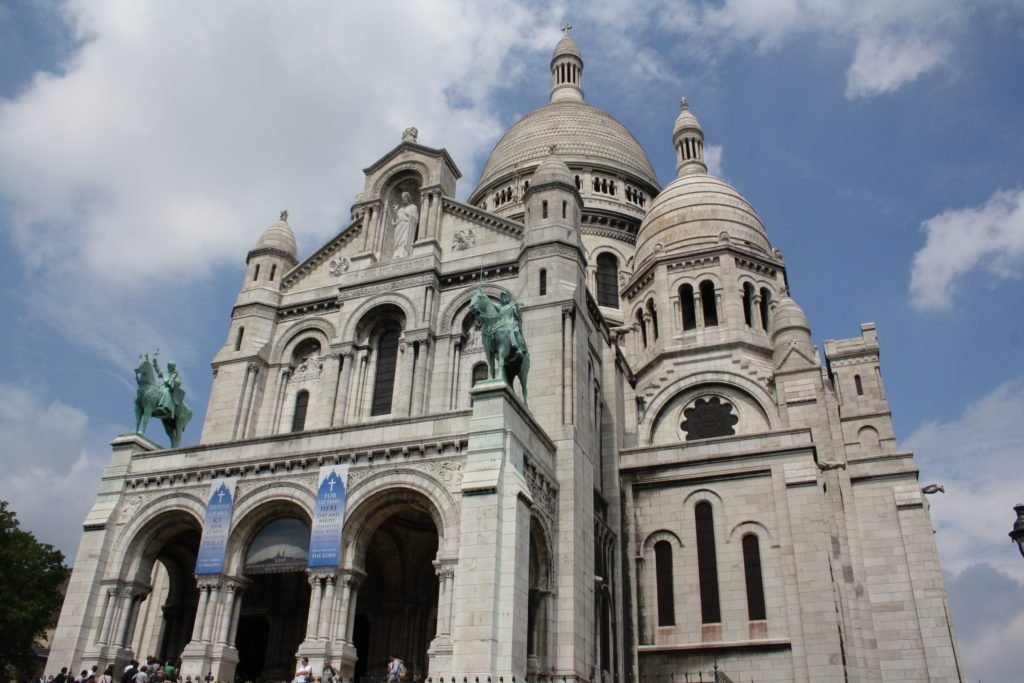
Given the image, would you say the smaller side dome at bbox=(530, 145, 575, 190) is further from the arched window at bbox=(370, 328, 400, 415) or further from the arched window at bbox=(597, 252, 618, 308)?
the arched window at bbox=(597, 252, 618, 308)

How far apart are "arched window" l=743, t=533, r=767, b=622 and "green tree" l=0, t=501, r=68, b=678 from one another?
2606cm

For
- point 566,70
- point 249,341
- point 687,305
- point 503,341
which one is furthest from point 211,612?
point 566,70

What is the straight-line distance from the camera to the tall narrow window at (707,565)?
29.2m

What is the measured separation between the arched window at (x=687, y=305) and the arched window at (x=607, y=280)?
6548mm

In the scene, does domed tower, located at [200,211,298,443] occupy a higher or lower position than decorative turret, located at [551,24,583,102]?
lower

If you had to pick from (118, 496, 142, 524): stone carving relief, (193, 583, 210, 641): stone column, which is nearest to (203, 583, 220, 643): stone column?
(193, 583, 210, 641): stone column

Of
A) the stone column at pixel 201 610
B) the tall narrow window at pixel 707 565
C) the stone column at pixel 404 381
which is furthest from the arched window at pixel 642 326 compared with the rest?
the stone column at pixel 201 610

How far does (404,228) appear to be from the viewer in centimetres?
3409

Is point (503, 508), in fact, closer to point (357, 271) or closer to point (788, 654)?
point (788, 654)

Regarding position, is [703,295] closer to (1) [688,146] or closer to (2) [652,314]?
(2) [652,314]

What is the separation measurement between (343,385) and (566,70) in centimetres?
4299

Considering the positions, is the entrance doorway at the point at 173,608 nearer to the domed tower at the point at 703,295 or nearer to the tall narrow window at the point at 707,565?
the tall narrow window at the point at 707,565

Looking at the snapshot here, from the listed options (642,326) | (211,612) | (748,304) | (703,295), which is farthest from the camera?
(642,326)

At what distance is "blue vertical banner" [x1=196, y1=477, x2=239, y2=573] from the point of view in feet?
77.9
